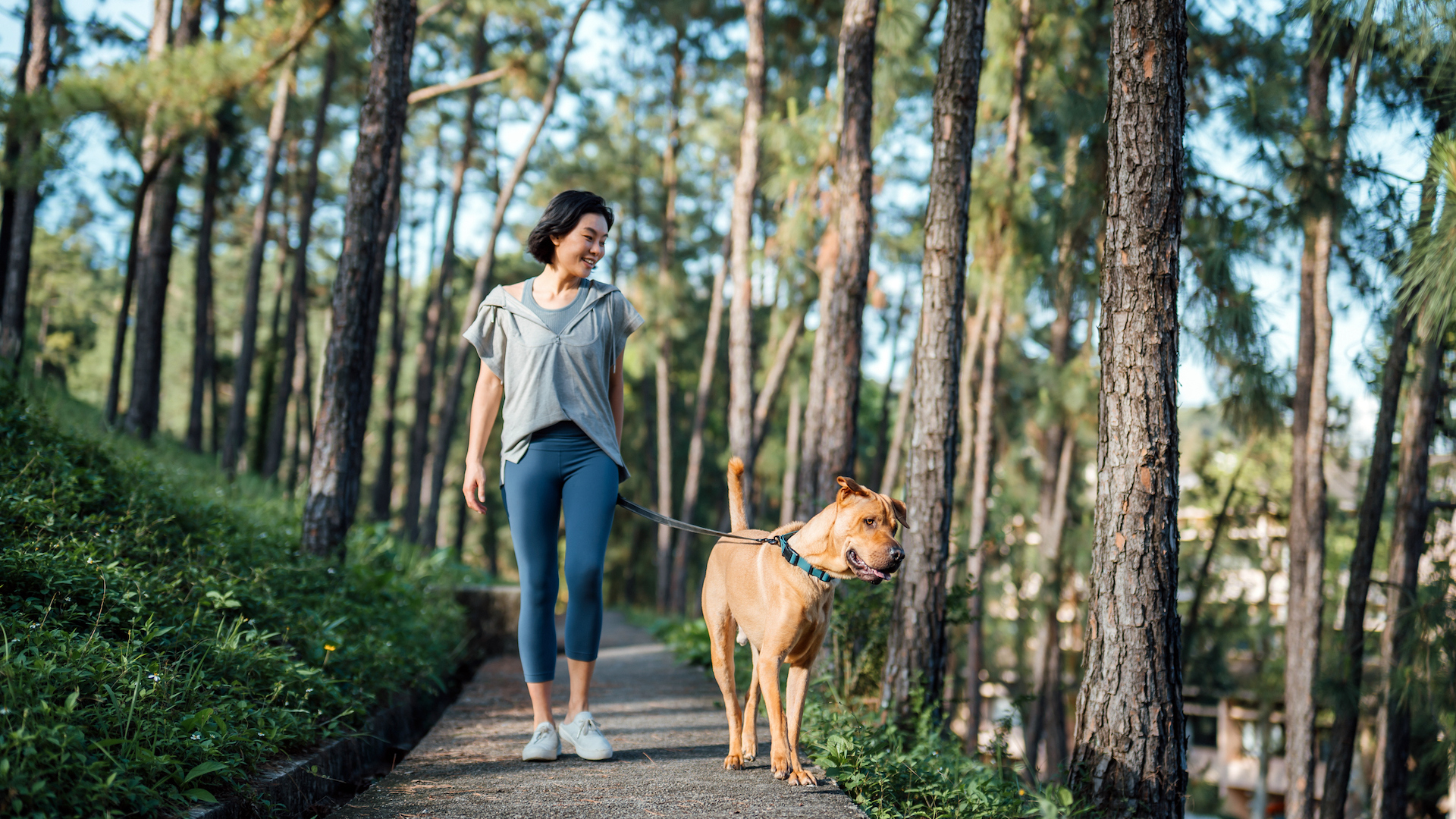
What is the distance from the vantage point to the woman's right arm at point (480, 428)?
3.66 metres

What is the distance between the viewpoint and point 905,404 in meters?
18.7

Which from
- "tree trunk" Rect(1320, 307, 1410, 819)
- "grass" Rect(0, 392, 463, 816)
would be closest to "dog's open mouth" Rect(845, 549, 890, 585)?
"grass" Rect(0, 392, 463, 816)

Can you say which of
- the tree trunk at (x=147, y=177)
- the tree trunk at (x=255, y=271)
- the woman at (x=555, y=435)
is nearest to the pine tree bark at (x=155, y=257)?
the tree trunk at (x=147, y=177)

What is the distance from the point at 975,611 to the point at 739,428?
6.09m

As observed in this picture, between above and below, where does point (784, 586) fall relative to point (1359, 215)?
below

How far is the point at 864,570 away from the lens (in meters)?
3.15

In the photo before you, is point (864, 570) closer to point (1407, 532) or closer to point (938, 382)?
point (938, 382)

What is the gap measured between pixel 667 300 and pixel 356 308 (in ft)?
51.4

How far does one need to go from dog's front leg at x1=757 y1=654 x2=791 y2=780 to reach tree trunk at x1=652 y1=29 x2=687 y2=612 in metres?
17.3

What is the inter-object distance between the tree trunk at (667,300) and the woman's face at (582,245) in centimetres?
1752

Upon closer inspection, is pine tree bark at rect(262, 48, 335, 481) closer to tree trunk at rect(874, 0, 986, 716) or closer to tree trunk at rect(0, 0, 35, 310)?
tree trunk at rect(0, 0, 35, 310)

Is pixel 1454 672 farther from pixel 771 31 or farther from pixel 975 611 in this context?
pixel 771 31

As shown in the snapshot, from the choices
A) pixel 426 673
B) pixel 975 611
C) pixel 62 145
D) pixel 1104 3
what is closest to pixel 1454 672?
pixel 975 611

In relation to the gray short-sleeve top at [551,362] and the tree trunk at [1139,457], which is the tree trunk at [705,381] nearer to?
the tree trunk at [1139,457]
